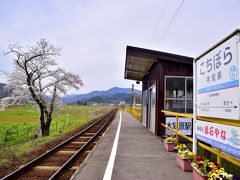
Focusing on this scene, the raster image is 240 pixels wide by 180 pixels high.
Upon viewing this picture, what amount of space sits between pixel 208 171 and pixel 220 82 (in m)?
1.60

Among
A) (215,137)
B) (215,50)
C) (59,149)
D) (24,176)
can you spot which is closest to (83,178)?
(24,176)

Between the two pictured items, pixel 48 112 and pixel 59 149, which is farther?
pixel 48 112

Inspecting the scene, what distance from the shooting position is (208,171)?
4484 millimetres

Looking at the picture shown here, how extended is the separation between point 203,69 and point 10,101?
1991 cm

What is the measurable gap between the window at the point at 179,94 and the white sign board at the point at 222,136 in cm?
647

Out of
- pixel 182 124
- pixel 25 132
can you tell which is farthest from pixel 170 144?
pixel 25 132

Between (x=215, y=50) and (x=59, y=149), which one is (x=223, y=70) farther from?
(x=59, y=149)

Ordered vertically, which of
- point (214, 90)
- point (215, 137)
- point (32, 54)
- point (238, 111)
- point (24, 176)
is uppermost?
point (32, 54)

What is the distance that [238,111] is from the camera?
3.79 meters

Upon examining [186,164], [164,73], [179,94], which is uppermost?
[164,73]

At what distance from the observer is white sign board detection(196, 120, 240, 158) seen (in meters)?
3.87

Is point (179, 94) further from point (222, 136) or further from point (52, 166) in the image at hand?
point (222, 136)

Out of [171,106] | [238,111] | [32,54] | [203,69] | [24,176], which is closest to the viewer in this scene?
[238,111]

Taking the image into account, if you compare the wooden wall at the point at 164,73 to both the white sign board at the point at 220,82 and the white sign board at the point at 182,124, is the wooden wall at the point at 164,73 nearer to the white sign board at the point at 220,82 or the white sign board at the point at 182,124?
the white sign board at the point at 182,124
